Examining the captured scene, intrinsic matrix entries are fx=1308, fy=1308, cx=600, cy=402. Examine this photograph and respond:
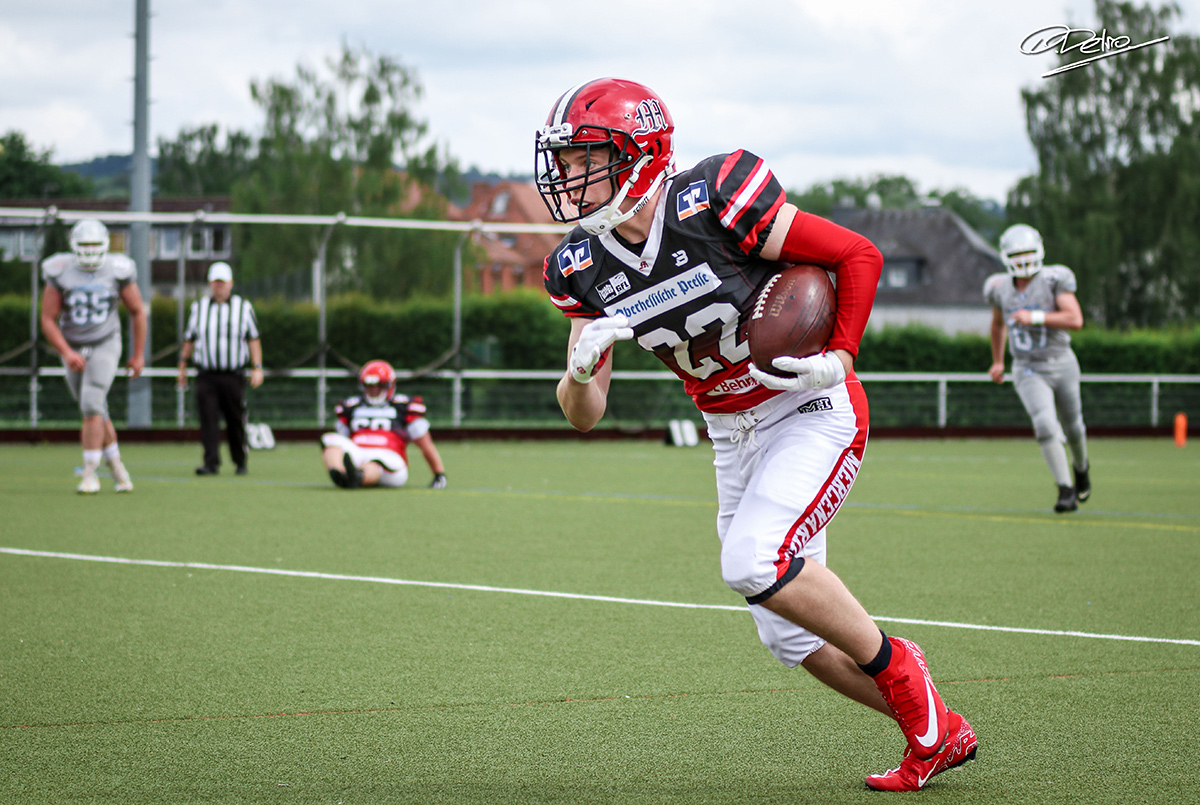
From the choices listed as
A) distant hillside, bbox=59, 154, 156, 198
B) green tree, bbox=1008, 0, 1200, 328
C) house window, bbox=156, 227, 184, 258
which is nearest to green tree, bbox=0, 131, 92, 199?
distant hillside, bbox=59, 154, 156, 198

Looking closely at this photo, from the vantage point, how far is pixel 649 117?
352 cm

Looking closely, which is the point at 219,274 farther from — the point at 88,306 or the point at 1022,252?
the point at 1022,252

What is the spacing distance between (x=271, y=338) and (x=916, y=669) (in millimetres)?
18168

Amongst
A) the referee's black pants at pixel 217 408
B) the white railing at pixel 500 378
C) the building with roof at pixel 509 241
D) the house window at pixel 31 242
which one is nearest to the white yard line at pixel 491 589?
the building with roof at pixel 509 241

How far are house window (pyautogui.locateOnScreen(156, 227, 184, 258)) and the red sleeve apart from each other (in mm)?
16328

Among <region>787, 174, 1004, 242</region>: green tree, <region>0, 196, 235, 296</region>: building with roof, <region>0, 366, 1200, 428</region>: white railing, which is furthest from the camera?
<region>787, 174, 1004, 242</region>: green tree

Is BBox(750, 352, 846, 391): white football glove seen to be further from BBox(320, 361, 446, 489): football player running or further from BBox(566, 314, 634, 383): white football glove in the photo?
BBox(320, 361, 446, 489): football player running

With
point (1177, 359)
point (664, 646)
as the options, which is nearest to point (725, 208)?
point (664, 646)

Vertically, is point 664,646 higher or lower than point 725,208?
lower

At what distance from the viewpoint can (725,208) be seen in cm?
341

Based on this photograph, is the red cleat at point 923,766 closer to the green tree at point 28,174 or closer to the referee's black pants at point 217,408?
the referee's black pants at point 217,408

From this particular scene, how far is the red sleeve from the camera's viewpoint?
3.42 m

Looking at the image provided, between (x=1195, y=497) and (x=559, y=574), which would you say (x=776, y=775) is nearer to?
(x=559, y=574)

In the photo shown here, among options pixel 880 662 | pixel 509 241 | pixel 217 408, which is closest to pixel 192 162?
pixel 509 241
